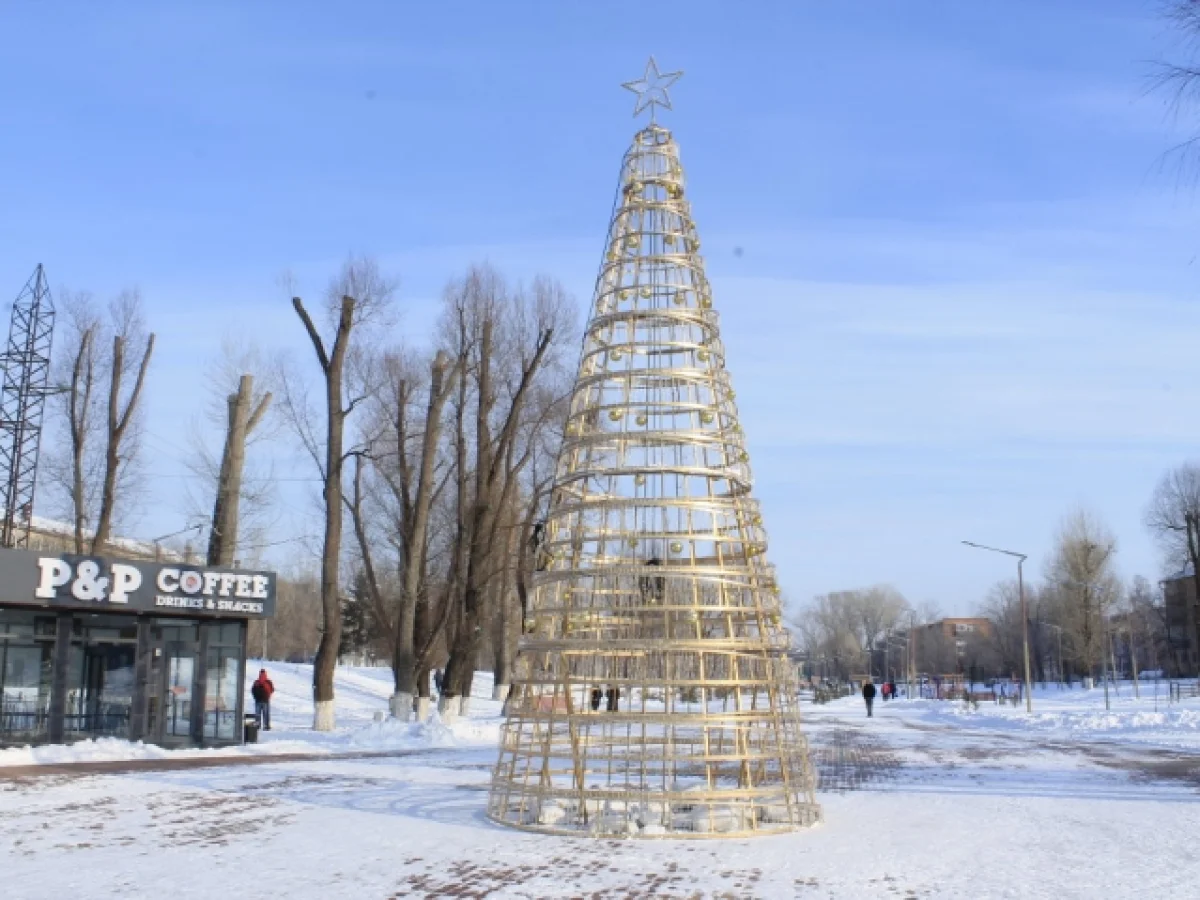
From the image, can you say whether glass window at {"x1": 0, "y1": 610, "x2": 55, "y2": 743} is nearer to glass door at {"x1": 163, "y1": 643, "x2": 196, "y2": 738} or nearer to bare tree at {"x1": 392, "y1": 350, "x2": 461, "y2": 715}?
glass door at {"x1": 163, "y1": 643, "x2": 196, "y2": 738}

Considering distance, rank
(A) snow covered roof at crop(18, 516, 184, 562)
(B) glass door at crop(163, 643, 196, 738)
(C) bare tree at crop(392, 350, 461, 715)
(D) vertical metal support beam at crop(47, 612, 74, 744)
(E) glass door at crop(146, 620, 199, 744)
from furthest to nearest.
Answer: (A) snow covered roof at crop(18, 516, 184, 562), (C) bare tree at crop(392, 350, 461, 715), (B) glass door at crop(163, 643, 196, 738), (E) glass door at crop(146, 620, 199, 744), (D) vertical metal support beam at crop(47, 612, 74, 744)

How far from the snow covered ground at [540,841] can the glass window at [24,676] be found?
4814 millimetres

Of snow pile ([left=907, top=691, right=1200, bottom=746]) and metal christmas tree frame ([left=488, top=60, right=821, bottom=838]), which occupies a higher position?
metal christmas tree frame ([left=488, top=60, right=821, bottom=838])

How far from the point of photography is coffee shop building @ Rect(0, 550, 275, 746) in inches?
846

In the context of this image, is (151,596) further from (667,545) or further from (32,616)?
(667,545)

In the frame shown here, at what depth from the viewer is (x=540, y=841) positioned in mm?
11164

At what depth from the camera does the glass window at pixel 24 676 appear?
2147cm

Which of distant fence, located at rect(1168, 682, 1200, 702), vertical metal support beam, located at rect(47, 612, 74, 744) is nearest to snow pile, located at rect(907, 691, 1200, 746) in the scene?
distant fence, located at rect(1168, 682, 1200, 702)

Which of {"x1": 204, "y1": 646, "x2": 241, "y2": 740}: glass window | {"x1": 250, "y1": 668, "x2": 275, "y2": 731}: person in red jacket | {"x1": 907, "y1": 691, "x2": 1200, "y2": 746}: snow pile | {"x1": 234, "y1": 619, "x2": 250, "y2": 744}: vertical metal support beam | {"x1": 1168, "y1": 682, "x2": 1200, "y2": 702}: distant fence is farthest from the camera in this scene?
{"x1": 1168, "y1": 682, "x2": 1200, "y2": 702}: distant fence

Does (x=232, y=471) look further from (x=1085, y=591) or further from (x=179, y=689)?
(x=1085, y=591)

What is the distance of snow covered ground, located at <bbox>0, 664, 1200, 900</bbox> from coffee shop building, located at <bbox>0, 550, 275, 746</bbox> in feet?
15.2

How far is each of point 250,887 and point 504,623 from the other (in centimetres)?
3186

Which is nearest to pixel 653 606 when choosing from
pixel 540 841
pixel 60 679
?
pixel 540 841

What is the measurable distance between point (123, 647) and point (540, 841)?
Answer: 15.3m
